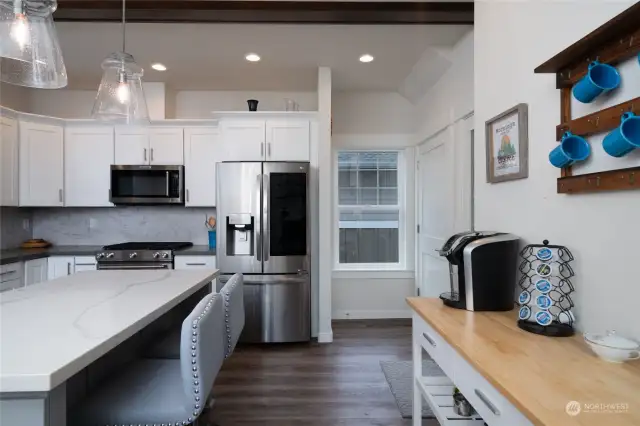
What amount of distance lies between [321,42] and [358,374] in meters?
2.77

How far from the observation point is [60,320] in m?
1.32

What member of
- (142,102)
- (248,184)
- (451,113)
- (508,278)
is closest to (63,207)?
(248,184)

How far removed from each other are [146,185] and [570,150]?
12.5ft

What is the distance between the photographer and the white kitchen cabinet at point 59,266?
373 cm

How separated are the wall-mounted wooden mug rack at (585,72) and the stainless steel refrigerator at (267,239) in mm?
2460

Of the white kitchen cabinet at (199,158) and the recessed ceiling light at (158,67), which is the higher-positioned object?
the recessed ceiling light at (158,67)

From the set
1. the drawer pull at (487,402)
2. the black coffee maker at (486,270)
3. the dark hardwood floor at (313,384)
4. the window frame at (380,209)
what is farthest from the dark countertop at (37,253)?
the drawer pull at (487,402)

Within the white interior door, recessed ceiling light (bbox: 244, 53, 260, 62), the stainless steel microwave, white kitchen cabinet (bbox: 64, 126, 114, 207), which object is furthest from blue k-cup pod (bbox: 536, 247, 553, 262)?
white kitchen cabinet (bbox: 64, 126, 114, 207)

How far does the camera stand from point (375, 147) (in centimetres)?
454

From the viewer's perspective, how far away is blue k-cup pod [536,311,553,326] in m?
1.37

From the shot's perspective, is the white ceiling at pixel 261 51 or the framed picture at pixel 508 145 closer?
the framed picture at pixel 508 145

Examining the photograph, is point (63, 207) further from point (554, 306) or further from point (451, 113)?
point (554, 306)

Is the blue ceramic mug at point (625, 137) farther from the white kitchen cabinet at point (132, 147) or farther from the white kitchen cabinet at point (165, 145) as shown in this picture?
the white kitchen cabinet at point (132, 147)

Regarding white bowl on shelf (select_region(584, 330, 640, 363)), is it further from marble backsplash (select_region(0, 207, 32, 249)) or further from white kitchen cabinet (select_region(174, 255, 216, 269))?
marble backsplash (select_region(0, 207, 32, 249))
